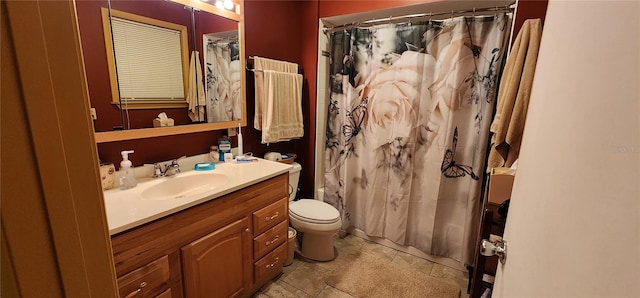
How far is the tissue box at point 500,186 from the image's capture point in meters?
1.27

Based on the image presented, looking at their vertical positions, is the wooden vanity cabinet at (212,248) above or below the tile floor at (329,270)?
above

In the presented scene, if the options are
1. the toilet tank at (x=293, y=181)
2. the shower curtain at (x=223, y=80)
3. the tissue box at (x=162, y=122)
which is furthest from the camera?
the toilet tank at (x=293, y=181)

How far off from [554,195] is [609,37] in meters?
0.27

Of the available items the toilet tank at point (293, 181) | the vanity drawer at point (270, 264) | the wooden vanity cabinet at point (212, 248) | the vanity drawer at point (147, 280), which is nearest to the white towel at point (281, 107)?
the toilet tank at point (293, 181)

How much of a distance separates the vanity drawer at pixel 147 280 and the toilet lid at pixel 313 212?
103cm

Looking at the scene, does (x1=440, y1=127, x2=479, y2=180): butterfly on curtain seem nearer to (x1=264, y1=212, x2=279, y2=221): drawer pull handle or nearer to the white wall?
(x1=264, y1=212, x2=279, y2=221): drawer pull handle

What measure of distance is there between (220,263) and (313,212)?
830 millimetres

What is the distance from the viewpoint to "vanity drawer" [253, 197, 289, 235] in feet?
5.29

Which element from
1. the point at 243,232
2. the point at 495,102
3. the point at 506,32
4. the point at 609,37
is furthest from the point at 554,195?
the point at 506,32

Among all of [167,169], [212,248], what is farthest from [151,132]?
[212,248]

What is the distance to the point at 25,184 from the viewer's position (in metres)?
0.34

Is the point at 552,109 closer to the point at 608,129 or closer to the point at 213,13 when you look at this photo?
the point at 608,129

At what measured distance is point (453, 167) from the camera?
2.02 meters

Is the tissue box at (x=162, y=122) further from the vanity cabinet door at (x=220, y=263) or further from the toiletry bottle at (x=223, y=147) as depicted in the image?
the vanity cabinet door at (x=220, y=263)
